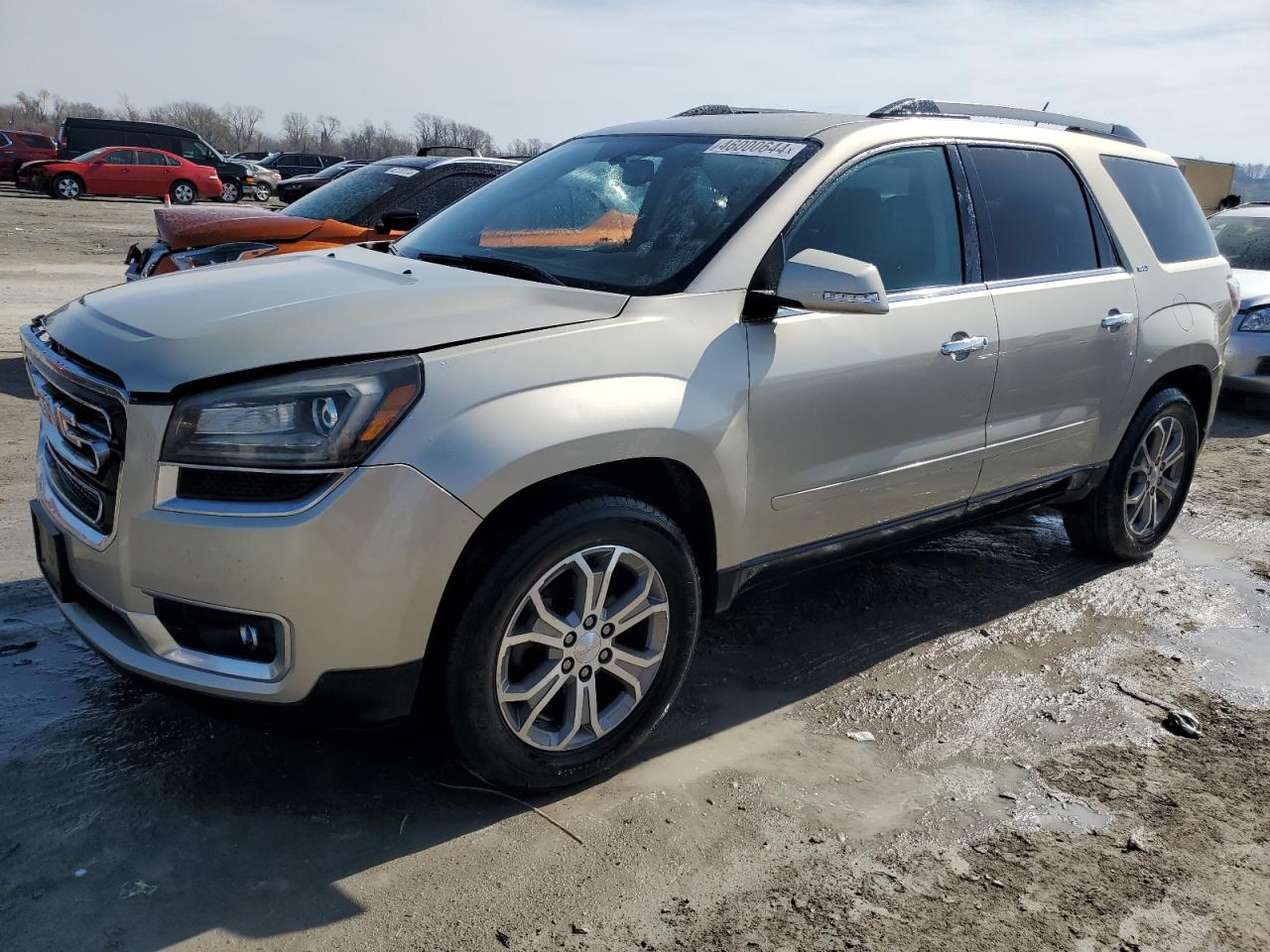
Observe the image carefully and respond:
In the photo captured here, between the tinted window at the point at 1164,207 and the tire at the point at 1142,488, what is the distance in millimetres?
656

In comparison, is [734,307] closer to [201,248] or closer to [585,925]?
[585,925]

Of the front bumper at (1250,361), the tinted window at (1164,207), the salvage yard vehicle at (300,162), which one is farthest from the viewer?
the salvage yard vehicle at (300,162)

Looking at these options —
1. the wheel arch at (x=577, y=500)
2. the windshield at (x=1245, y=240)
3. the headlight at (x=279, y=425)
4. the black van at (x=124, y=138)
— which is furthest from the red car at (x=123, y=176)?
the headlight at (x=279, y=425)

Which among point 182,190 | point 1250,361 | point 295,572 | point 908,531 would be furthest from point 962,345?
point 182,190

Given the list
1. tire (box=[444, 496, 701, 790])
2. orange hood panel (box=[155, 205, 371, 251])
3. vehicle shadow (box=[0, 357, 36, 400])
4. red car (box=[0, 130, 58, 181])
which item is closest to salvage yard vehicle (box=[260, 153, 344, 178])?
red car (box=[0, 130, 58, 181])

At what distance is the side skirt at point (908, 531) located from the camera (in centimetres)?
334

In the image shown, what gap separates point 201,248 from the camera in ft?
23.1

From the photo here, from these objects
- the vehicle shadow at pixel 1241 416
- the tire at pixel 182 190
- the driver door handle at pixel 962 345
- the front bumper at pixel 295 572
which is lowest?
the vehicle shadow at pixel 1241 416

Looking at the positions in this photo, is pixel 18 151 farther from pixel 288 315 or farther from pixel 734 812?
pixel 734 812

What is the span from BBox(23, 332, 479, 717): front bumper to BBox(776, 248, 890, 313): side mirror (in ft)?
3.86

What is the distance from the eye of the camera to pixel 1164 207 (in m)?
4.93

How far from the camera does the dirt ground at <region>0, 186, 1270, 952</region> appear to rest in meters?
2.51

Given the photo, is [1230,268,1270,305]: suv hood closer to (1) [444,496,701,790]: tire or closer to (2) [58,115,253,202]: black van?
(1) [444,496,701,790]: tire

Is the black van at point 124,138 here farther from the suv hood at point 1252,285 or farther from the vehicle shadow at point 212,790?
the vehicle shadow at point 212,790
